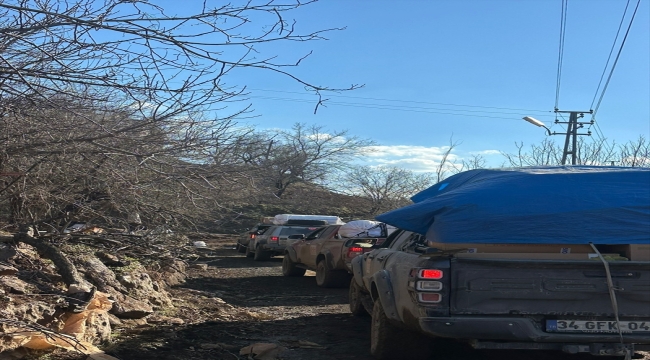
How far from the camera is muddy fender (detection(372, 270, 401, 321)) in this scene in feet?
20.2

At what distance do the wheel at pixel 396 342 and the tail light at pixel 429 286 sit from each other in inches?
41.6

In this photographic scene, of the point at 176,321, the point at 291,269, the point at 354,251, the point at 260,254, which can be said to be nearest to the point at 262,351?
the point at 176,321

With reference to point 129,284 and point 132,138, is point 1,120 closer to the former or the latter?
point 132,138

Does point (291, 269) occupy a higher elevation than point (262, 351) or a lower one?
higher

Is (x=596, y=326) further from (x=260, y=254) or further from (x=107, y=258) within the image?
(x=260, y=254)

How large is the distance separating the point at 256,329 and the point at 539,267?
4.22 m

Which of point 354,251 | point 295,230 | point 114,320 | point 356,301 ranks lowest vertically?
point 114,320

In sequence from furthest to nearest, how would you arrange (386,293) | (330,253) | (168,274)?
(330,253)
(168,274)
(386,293)

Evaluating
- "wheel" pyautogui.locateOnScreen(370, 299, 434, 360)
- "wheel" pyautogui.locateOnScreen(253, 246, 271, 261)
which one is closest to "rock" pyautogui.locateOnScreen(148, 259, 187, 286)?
"wheel" pyautogui.locateOnScreen(370, 299, 434, 360)

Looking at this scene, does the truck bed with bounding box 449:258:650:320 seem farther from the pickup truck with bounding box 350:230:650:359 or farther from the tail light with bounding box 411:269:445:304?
the tail light with bounding box 411:269:445:304

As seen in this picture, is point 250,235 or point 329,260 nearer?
point 329,260

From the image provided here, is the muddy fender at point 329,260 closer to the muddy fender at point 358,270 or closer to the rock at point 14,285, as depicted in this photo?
the muddy fender at point 358,270

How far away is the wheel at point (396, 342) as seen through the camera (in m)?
6.40

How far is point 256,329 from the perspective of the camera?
27.9ft
